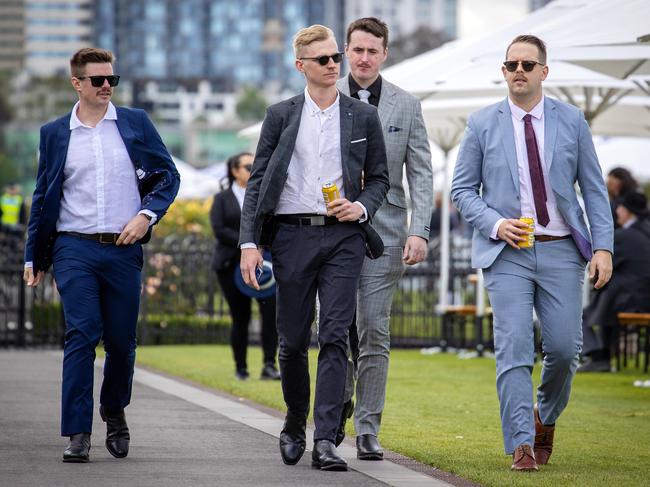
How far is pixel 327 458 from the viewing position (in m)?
6.76

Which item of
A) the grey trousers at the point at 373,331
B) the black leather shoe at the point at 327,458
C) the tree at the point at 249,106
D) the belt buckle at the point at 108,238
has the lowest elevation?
the black leather shoe at the point at 327,458

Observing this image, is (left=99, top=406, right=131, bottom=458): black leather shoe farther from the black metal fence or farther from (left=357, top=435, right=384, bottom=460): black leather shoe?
the black metal fence

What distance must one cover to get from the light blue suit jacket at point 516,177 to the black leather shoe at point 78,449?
6.22 feet

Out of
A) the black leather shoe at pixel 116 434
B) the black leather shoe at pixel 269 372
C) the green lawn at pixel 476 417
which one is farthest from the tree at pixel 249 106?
the black leather shoe at pixel 116 434

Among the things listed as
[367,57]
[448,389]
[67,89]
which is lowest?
[448,389]

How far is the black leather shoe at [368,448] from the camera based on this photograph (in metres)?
7.26

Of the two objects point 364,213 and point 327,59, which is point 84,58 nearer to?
point 327,59

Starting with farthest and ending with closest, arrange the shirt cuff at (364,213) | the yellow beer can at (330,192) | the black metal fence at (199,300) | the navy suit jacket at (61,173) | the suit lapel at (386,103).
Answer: the black metal fence at (199,300)
the suit lapel at (386,103)
the navy suit jacket at (61,173)
the shirt cuff at (364,213)
the yellow beer can at (330,192)

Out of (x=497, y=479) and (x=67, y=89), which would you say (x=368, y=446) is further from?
(x=67, y=89)

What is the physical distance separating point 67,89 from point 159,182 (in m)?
136

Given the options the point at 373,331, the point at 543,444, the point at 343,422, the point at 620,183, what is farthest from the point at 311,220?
the point at 620,183

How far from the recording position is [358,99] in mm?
7352

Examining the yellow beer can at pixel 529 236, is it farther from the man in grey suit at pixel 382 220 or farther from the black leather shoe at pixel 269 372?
the black leather shoe at pixel 269 372

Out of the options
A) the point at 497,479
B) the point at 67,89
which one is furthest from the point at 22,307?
the point at 67,89
